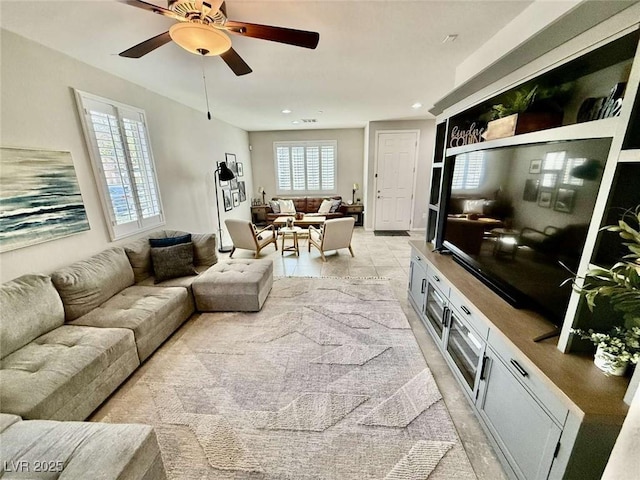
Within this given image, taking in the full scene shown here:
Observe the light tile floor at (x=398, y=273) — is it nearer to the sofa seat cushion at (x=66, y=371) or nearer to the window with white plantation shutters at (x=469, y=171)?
the window with white plantation shutters at (x=469, y=171)

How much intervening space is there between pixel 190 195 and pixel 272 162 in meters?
3.52

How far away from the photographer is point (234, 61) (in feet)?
6.10

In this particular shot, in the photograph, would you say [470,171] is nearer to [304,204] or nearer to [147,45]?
[147,45]

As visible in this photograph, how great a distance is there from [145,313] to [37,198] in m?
1.28

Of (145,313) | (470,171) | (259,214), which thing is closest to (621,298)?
(470,171)

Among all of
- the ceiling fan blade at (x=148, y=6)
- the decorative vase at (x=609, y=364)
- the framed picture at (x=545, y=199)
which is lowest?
the decorative vase at (x=609, y=364)

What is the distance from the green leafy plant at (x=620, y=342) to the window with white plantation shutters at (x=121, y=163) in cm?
387

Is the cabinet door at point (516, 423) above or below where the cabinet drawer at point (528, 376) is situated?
below

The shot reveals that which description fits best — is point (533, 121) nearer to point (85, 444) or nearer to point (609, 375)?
point (609, 375)

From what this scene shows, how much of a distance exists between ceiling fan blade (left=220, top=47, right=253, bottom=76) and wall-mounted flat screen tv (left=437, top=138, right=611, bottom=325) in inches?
77.8

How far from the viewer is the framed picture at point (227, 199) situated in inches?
220

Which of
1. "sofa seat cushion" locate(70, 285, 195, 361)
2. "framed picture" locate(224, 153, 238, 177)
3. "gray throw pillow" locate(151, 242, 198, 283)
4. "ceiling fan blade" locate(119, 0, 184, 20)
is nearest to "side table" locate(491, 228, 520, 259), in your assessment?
"ceiling fan blade" locate(119, 0, 184, 20)

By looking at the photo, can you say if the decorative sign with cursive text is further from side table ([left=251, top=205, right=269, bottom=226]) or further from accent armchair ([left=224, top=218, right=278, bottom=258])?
side table ([left=251, top=205, right=269, bottom=226])

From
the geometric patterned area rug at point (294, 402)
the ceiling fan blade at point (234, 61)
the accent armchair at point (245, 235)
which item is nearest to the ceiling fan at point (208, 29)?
the ceiling fan blade at point (234, 61)
